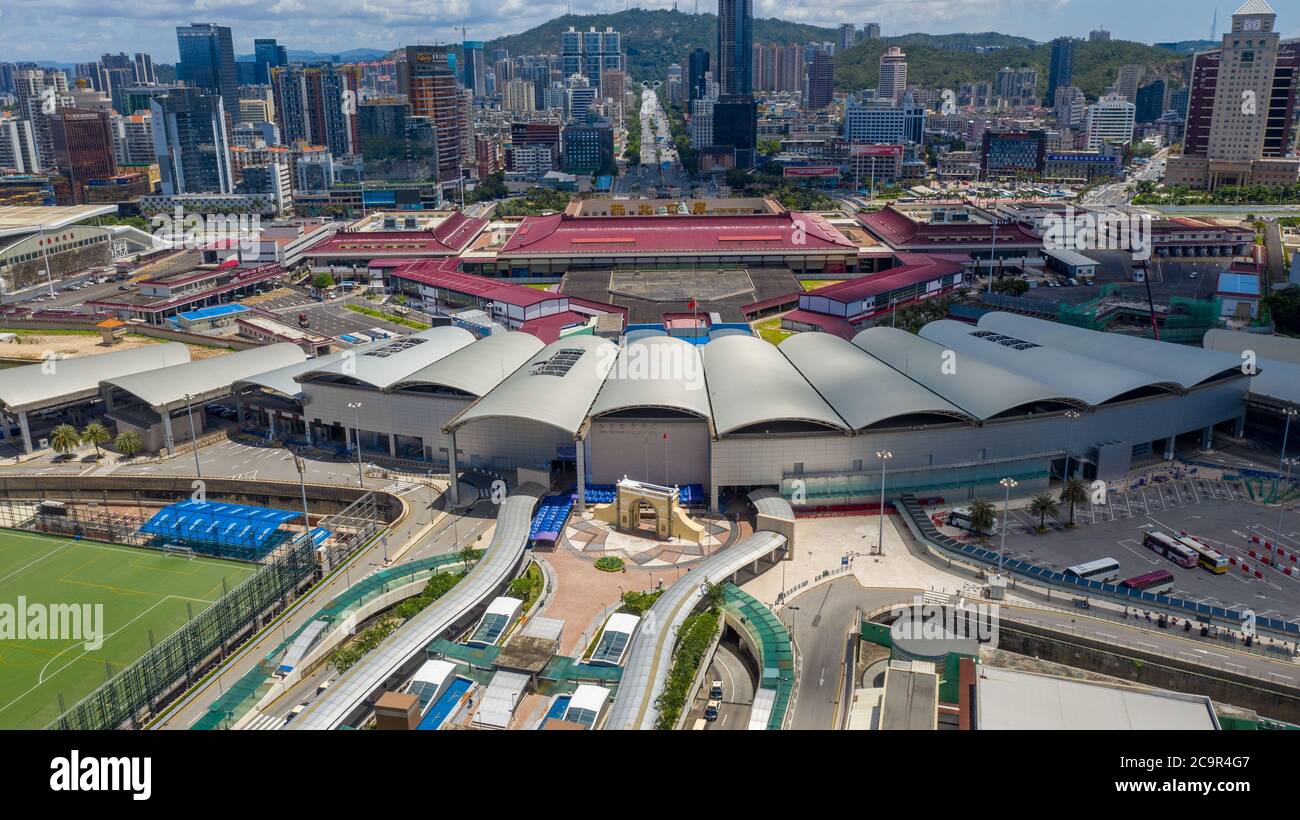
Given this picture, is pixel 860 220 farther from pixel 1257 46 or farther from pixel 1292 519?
pixel 1292 519

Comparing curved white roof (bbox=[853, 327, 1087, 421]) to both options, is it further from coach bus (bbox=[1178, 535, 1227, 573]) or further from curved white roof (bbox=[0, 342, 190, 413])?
curved white roof (bbox=[0, 342, 190, 413])

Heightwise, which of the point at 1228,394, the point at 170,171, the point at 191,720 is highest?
the point at 170,171

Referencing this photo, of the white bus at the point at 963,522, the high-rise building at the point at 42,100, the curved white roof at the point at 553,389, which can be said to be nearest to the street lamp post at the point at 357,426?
the curved white roof at the point at 553,389

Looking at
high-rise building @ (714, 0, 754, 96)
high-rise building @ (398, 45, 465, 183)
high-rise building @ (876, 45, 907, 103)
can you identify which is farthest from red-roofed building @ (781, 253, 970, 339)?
high-rise building @ (876, 45, 907, 103)

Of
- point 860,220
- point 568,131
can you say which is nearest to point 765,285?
point 860,220

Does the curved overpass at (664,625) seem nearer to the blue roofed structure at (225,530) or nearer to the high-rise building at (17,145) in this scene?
the blue roofed structure at (225,530)

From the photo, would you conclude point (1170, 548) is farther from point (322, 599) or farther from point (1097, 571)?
point (322, 599)

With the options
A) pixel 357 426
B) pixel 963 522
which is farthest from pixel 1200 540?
pixel 357 426
